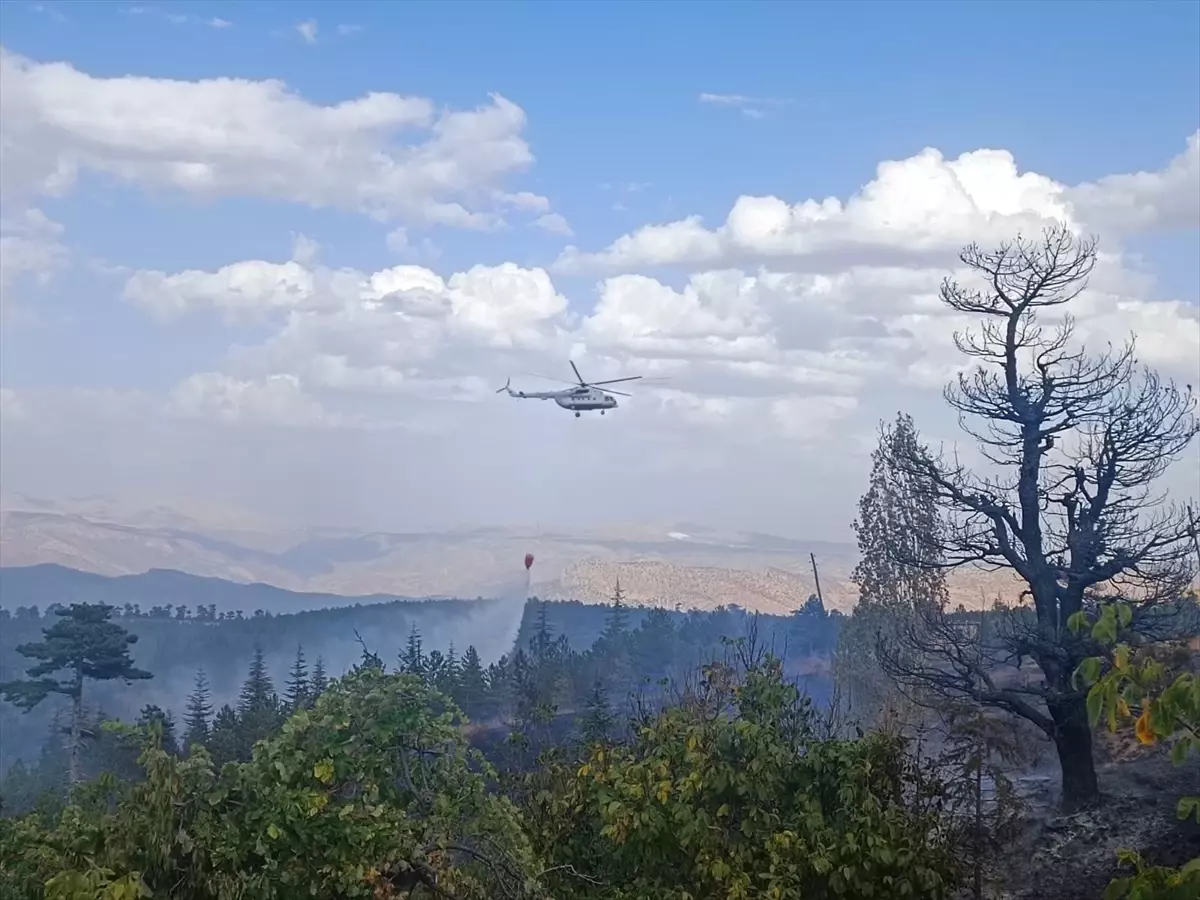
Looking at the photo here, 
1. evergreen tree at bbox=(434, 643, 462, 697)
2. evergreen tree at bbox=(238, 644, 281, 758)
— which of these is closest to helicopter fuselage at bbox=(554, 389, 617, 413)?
evergreen tree at bbox=(434, 643, 462, 697)

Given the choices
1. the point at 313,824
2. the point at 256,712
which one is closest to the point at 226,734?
the point at 256,712

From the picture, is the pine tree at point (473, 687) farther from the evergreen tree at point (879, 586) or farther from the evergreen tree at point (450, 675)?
the evergreen tree at point (879, 586)

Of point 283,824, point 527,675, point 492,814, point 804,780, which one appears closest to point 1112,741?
point 804,780

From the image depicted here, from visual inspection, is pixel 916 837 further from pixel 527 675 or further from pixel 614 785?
pixel 527 675

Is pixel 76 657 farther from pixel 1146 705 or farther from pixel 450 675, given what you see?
pixel 1146 705

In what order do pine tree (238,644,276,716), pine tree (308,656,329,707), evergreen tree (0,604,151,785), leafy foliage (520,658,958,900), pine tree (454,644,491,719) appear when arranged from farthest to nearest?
pine tree (454,644,491,719)
evergreen tree (0,604,151,785)
pine tree (238,644,276,716)
pine tree (308,656,329,707)
leafy foliage (520,658,958,900)

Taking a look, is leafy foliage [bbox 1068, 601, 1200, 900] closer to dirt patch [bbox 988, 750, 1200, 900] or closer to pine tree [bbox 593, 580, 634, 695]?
dirt patch [bbox 988, 750, 1200, 900]
